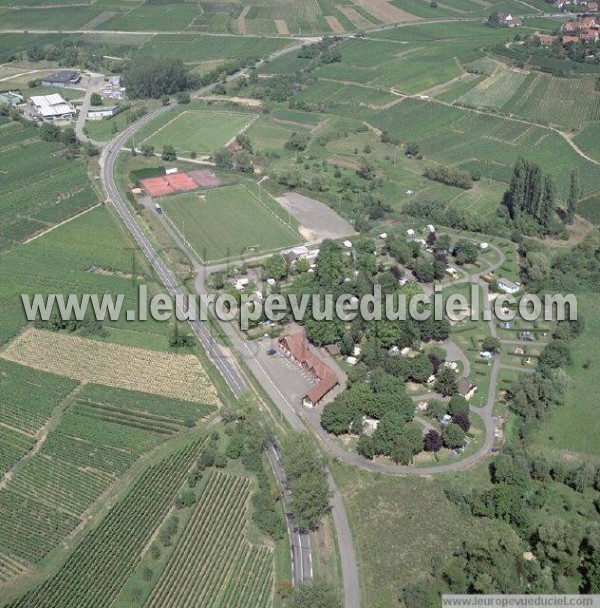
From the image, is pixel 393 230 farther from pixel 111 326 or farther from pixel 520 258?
pixel 111 326

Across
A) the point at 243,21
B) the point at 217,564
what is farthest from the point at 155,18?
the point at 217,564

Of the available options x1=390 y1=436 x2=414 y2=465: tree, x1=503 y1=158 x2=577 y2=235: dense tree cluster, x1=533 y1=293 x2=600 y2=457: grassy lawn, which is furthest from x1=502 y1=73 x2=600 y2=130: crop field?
x1=390 y1=436 x2=414 y2=465: tree

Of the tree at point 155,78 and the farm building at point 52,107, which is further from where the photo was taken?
the tree at point 155,78

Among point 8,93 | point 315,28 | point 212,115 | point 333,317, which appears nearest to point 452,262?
point 333,317

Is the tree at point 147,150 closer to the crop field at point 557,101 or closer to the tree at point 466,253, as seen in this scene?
the tree at point 466,253

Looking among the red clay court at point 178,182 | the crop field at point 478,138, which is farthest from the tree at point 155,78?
the red clay court at point 178,182
